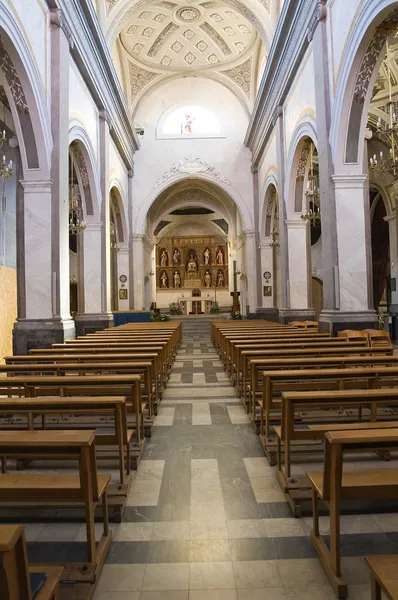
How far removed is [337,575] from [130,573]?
97 cm

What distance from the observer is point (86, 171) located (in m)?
12.2

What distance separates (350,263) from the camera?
8.25m

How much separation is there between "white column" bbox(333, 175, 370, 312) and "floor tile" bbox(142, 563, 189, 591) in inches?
263

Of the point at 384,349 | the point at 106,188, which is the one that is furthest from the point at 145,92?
the point at 384,349

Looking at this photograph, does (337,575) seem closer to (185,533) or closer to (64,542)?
(185,533)

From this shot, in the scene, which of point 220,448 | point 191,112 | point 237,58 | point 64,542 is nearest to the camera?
point 64,542

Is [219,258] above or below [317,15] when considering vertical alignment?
below

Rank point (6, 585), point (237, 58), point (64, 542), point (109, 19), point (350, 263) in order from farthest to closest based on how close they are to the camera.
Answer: point (237, 58)
point (109, 19)
point (350, 263)
point (64, 542)
point (6, 585)

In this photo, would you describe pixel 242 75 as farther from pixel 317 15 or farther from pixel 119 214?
pixel 317 15

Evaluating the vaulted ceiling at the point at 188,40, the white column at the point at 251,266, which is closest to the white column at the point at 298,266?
the white column at the point at 251,266

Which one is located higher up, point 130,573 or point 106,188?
point 106,188

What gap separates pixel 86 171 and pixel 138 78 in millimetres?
9117

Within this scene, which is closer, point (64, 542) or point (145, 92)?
point (64, 542)

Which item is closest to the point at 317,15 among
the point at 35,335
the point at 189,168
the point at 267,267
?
the point at 35,335
